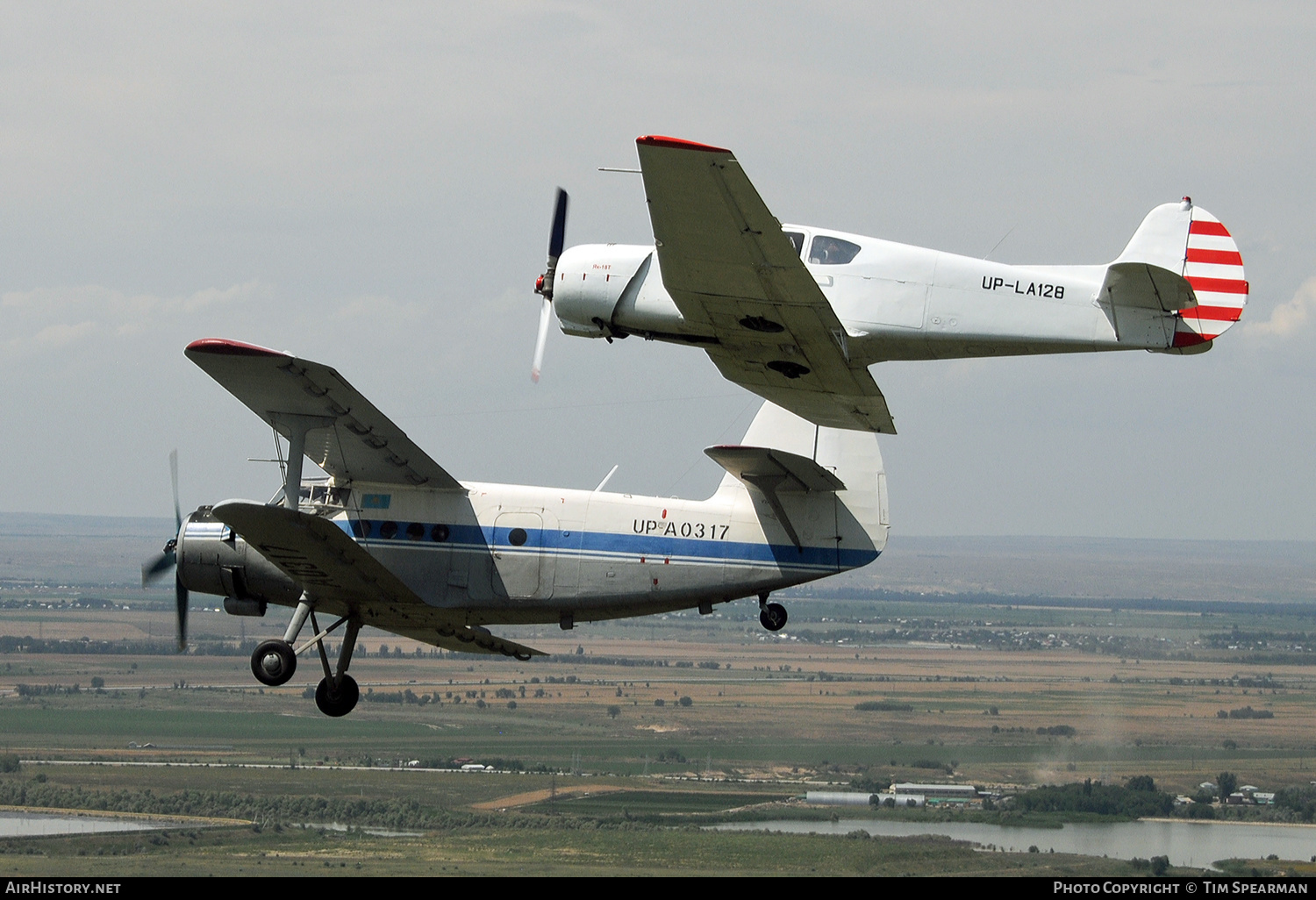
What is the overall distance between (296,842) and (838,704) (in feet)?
94.3

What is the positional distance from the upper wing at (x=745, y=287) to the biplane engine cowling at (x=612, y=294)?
0.76 meters

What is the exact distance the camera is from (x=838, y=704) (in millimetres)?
60781

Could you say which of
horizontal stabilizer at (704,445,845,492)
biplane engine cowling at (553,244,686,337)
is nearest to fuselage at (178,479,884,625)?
horizontal stabilizer at (704,445,845,492)

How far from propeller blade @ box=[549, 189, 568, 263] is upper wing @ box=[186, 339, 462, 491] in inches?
127

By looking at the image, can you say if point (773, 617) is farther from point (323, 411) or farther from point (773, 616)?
point (323, 411)

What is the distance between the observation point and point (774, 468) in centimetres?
1906

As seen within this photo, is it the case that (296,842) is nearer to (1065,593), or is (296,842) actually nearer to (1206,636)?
(1206,636)

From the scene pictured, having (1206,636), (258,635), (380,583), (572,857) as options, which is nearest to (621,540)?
(380,583)

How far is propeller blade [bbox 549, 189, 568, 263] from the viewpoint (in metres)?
19.5

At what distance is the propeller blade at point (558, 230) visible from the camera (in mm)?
19517

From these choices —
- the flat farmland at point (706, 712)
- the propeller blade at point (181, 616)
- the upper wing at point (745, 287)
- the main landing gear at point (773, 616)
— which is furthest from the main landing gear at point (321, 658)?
the flat farmland at point (706, 712)

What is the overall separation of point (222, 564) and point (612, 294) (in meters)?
6.39

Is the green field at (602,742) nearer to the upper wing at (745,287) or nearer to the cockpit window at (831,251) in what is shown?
the upper wing at (745,287)

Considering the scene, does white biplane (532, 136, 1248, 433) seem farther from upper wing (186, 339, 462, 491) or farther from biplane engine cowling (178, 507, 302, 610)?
biplane engine cowling (178, 507, 302, 610)
